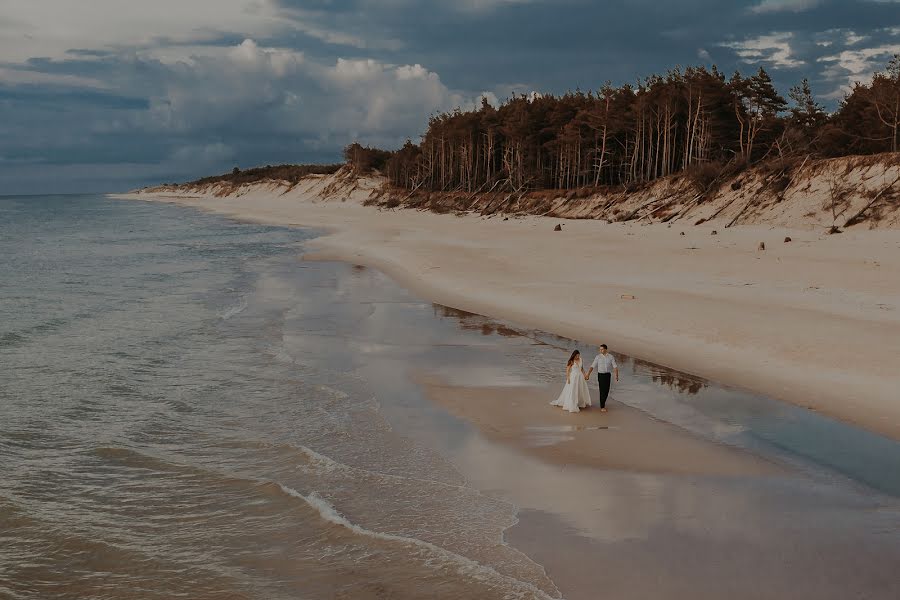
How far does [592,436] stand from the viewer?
1105 centimetres

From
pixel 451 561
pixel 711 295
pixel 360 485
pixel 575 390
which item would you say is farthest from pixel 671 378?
pixel 451 561

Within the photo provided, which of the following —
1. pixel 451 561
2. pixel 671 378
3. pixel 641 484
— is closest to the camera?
pixel 451 561

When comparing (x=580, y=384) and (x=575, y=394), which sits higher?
(x=580, y=384)

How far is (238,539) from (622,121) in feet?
188

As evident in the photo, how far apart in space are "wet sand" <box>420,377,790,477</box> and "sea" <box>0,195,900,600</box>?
31 cm

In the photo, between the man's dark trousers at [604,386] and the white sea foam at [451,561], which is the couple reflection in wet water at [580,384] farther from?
the white sea foam at [451,561]

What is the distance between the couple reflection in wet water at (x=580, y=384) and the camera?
12.1m

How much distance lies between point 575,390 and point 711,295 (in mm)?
10262

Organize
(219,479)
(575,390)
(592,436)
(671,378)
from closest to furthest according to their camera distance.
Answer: (219,479) < (592,436) < (575,390) < (671,378)

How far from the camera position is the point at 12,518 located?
8.57 meters

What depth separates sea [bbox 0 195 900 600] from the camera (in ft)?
23.0

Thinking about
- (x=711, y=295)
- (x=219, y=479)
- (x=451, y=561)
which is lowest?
(x=219, y=479)

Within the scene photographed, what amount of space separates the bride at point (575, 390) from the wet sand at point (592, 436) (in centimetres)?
17

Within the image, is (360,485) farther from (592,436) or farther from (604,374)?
(604,374)
